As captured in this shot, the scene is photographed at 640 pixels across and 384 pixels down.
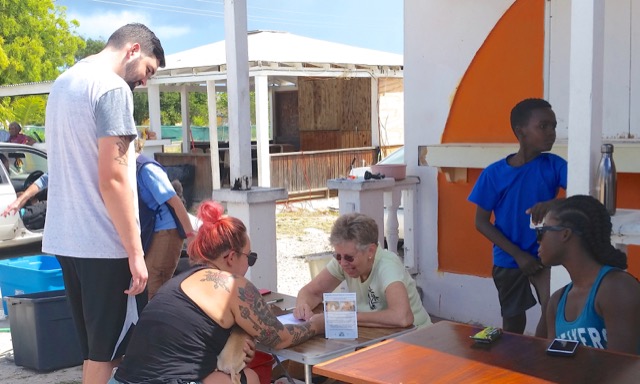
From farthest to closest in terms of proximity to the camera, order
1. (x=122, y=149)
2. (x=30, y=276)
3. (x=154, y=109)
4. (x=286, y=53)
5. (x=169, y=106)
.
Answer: (x=169, y=106) < (x=154, y=109) < (x=286, y=53) < (x=30, y=276) < (x=122, y=149)

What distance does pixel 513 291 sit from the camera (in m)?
4.05

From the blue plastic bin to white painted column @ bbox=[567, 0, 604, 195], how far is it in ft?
12.8

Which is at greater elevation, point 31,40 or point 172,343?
point 31,40

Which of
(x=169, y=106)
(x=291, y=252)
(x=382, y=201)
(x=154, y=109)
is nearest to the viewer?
(x=382, y=201)

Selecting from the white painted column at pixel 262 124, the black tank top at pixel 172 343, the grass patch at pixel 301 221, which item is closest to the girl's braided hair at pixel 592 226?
the black tank top at pixel 172 343

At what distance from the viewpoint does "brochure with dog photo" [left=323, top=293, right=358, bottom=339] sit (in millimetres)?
3266

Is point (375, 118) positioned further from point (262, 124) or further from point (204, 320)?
point (204, 320)

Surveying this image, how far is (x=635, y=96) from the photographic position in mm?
4895

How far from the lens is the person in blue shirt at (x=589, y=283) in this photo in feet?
8.39

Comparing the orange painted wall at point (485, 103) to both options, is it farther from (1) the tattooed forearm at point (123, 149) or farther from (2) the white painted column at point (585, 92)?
(1) the tattooed forearm at point (123, 149)

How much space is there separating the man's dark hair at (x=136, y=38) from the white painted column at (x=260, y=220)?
2032 millimetres

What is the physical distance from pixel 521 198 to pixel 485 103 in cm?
189

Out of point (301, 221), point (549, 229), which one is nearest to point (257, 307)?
point (549, 229)

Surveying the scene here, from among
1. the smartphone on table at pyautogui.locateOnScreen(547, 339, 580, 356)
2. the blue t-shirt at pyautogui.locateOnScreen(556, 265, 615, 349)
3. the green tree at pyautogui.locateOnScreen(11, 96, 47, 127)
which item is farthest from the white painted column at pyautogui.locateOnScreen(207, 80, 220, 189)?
the green tree at pyautogui.locateOnScreen(11, 96, 47, 127)
